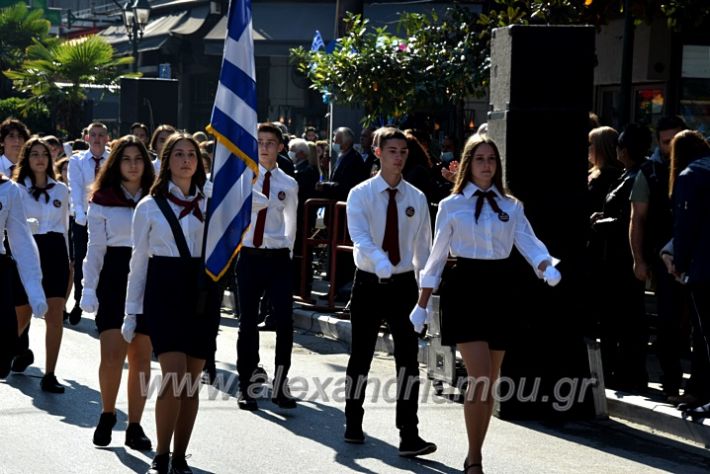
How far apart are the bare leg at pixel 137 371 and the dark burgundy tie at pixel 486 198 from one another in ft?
7.17

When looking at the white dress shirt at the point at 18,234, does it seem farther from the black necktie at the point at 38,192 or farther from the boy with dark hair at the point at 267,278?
the black necktie at the point at 38,192

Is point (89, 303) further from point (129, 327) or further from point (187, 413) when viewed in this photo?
point (187, 413)

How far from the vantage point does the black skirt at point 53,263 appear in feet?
34.9

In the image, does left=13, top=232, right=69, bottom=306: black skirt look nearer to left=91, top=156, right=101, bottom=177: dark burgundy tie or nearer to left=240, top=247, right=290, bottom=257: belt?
left=240, top=247, right=290, bottom=257: belt

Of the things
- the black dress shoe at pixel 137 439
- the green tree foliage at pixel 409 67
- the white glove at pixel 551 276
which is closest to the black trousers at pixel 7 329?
the black dress shoe at pixel 137 439

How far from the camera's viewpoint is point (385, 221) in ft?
28.1

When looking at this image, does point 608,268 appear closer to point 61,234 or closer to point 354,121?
point 61,234

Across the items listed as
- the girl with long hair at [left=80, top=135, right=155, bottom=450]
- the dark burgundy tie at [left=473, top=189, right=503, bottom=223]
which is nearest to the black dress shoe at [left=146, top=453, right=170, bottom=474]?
the girl with long hair at [left=80, top=135, right=155, bottom=450]

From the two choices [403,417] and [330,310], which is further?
[330,310]

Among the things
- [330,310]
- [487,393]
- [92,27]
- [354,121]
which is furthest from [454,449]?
[92,27]

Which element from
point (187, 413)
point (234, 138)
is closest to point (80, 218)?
point (234, 138)

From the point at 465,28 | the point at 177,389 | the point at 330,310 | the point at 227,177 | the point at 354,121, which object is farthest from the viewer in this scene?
the point at 354,121

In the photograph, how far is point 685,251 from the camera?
8711mm

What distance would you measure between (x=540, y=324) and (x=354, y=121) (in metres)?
19.0
